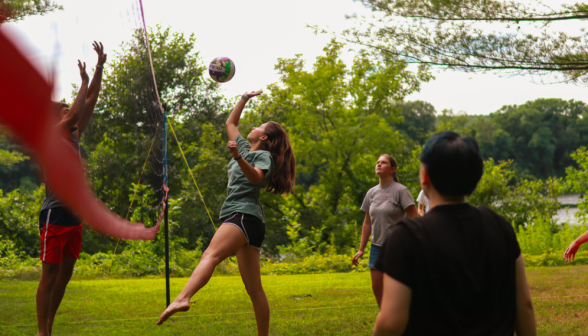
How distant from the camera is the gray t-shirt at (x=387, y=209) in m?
5.05

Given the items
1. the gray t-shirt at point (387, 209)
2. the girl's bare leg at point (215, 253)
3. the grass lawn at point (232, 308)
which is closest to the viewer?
the girl's bare leg at point (215, 253)

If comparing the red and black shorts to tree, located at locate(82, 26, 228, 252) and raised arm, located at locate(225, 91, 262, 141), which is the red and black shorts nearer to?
raised arm, located at locate(225, 91, 262, 141)

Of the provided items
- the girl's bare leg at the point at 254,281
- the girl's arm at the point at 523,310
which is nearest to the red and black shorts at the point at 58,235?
the girl's bare leg at the point at 254,281

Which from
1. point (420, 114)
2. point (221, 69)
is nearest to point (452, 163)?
point (221, 69)

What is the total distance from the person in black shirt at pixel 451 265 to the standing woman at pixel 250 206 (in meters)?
1.91

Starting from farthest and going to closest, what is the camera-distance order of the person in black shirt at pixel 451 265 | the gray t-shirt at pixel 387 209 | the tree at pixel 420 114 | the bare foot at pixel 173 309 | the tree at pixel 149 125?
the tree at pixel 420 114 → the tree at pixel 149 125 → the gray t-shirt at pixel 387 209 → the bare foot at pixel 173 309 → the person in black shirt at pixel 451 265

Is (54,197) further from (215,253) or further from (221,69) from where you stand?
(221,69)

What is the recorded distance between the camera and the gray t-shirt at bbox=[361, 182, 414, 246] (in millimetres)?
5051

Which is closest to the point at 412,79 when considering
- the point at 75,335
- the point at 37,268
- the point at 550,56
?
the point at 550,56

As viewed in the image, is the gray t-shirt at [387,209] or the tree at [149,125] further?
the tree at [149,125]

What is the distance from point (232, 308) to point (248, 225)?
2823 millimetres

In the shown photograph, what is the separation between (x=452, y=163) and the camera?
1.67 metres

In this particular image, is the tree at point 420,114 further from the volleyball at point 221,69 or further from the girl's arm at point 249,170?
the girl's arm at point 249,170

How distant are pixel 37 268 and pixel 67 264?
7.23 m
